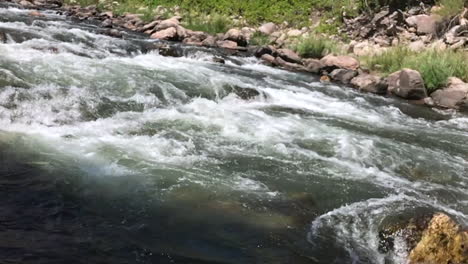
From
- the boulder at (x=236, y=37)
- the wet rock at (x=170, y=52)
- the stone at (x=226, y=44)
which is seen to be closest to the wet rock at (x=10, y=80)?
the wet rock at (x=170, y=52)

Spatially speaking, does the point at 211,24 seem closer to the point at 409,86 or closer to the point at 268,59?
the point at 268,59

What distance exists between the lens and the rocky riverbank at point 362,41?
11.6 metres

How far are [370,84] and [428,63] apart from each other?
5.07 feet

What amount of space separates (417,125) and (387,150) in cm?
256

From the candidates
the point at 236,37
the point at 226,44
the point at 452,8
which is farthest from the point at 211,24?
the point at 452,8

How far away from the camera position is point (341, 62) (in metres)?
14.1

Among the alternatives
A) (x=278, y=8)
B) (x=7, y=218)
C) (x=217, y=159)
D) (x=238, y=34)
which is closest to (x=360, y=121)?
(x=217, y=159)

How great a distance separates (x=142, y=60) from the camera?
36.4ft

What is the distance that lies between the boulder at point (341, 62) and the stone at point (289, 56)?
913 mm

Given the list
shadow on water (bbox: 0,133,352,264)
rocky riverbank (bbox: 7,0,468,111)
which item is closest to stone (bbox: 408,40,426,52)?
rocky riverbank (bbox: 7,0,468,111)

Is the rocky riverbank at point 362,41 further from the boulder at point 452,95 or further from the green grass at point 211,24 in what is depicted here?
the green grass at point 211,24

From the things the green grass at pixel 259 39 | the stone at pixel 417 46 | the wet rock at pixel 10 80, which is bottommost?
the green grass at pixel 259 39

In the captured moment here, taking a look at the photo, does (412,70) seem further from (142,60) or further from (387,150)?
(142,60)

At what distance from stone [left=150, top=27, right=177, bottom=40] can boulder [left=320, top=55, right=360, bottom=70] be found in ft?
18.7
